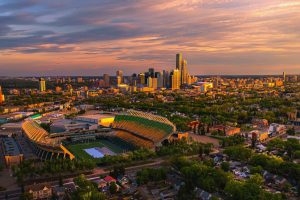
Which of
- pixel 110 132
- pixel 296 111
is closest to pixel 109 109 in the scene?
pixel 110 132

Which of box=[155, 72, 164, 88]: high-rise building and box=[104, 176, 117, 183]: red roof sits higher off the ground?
box=[155, 72, 164, 88]: high-rise building

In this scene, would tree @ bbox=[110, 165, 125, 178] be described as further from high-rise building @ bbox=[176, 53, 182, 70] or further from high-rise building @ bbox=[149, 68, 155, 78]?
high-rise building @ bbox=[176, 53, 182, 70]

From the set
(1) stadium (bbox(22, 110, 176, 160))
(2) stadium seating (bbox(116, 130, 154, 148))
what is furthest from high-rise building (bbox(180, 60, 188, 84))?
(2) stadium seating (bbox(116, 130, 154, 148))

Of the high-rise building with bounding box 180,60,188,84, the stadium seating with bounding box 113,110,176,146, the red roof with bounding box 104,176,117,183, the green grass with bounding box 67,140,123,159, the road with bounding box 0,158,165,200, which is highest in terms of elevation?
the high-rise building with bounding box 180,60,188,84

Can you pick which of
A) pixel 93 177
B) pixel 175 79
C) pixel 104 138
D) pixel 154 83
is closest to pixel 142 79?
pixel 154 83

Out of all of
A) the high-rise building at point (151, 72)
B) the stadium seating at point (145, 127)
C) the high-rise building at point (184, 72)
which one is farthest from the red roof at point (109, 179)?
the high-rise building at point (184, 72)

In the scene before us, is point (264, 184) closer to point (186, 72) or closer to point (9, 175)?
point (9, 175)

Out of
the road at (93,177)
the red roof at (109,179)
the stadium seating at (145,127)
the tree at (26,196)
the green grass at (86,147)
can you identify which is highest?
the stadium seating at (145,127)

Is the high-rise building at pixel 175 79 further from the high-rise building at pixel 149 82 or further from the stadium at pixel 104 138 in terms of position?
the stadium at pixel 104 138

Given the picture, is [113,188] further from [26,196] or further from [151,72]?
[151,72]
